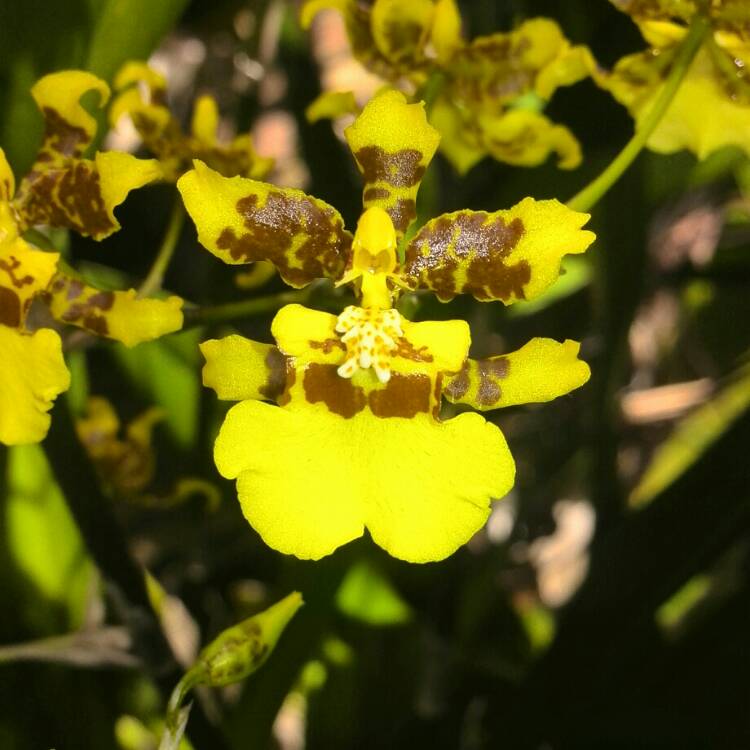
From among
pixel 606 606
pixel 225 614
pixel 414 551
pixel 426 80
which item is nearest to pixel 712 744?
pixel 606 606

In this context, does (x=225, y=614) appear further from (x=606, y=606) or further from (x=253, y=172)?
(x=253, y=172)

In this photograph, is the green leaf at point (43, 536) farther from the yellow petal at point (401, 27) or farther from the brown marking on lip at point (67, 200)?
the yellow petal at point (401, 27)

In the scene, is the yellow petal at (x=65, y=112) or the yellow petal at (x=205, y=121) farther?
the yellow petal at (x=205, y=121)

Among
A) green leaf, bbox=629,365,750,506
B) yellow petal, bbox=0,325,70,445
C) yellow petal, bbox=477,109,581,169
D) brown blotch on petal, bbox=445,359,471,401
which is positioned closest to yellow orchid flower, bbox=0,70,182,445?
yellow petal, bbox=0,325,70,445

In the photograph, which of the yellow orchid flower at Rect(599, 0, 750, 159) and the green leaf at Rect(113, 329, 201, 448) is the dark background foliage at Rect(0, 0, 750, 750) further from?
the yellow orchid flower at Rect(599, 0, 750, 159)

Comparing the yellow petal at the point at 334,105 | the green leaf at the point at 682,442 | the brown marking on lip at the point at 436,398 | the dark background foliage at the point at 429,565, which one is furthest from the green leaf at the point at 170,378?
the green leaf at the point at 682,442
